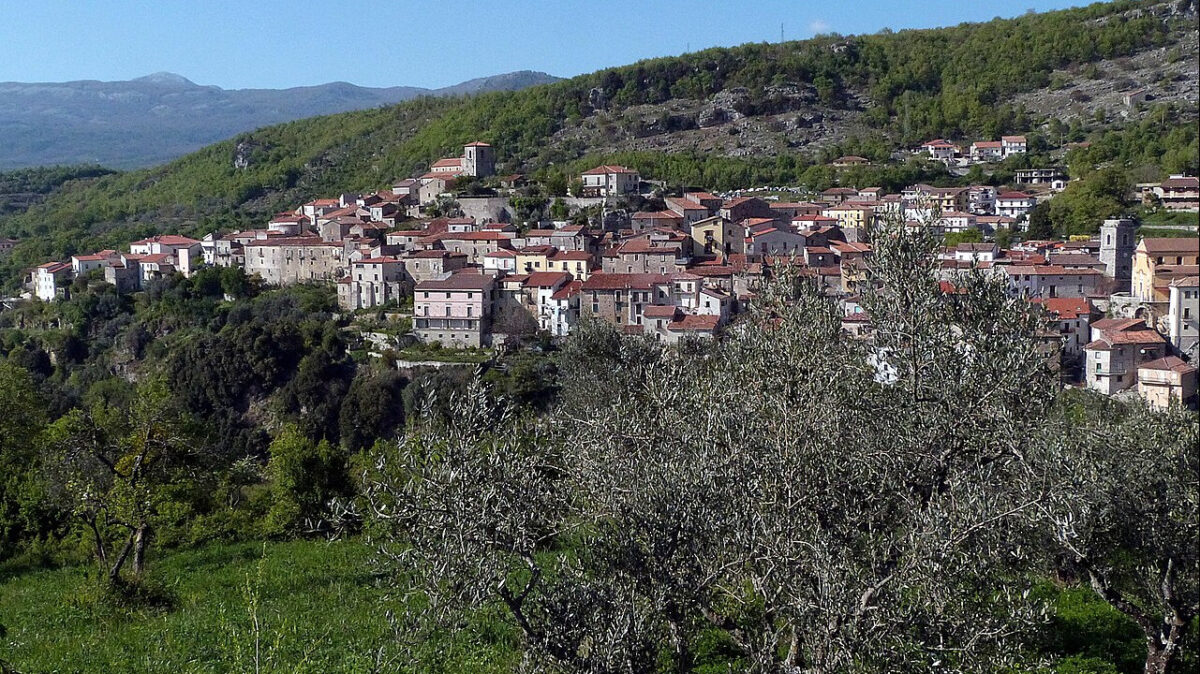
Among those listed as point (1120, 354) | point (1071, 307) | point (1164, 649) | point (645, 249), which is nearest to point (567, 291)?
point (645, 249)

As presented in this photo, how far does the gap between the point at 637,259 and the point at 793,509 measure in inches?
1478

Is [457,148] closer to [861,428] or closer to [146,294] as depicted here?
[146,294]

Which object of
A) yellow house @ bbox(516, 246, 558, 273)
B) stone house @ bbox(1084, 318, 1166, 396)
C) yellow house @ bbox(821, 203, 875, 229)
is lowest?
stone house @ bbox(1084, 318, 1166, 396)

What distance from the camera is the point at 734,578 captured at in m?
5.67

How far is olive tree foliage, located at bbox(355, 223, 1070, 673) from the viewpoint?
16.5ft

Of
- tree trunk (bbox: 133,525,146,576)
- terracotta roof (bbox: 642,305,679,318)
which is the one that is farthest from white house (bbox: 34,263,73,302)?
tree trunk (bbox: 133,525,146,576)

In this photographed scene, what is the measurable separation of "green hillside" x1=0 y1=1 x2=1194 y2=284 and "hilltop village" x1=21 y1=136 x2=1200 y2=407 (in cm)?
1296

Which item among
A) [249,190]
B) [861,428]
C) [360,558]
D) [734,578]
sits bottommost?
[360,558]

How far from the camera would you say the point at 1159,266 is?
98.3 ft

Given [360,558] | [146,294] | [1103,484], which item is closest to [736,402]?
[1103,484]

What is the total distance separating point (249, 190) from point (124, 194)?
45.9 feet

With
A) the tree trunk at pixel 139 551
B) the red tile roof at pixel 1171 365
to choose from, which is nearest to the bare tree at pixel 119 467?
the tree trunk at pixel 139 551

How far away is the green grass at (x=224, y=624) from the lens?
744cm

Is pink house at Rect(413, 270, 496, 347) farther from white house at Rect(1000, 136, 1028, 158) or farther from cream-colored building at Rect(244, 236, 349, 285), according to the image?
white house at Rect(1000, 136, 1028, 158)
